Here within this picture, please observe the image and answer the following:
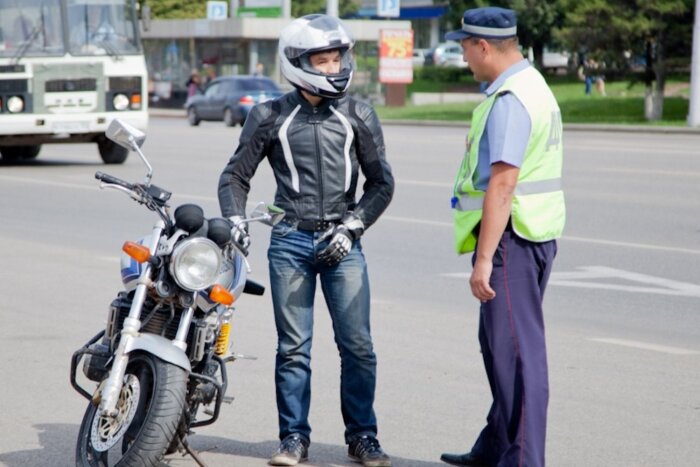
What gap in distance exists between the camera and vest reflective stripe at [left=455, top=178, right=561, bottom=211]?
494 cm

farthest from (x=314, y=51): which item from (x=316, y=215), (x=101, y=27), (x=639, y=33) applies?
(x=639, y=33)

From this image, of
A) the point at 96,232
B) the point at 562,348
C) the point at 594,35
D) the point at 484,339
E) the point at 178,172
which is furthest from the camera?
the point at 594,35

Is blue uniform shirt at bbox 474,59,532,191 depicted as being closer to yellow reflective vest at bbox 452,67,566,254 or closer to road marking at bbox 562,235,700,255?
yellow reflective vest at bbox 452,67,566,254

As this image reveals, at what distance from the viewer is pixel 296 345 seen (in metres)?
5.62

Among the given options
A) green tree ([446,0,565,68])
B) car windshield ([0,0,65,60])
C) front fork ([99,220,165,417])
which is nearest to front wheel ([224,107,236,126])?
car windshield ([0,0,65,60])

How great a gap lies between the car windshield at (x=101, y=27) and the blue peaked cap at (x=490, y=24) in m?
16.7

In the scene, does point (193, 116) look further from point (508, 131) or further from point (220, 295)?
point (508, 131)

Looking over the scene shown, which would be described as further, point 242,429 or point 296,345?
point 242,429

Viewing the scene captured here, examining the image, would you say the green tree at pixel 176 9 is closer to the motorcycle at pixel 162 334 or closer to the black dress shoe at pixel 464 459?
the black dress shoe at pixel 464 459

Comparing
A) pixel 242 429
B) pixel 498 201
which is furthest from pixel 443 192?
pixel 498 201

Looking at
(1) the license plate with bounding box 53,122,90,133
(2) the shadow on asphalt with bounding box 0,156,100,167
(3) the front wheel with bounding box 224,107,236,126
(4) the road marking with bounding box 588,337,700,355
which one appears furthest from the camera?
(3) the front wheel with bounding box 224,107,236,126

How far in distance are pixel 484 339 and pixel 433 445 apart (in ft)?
Answer: 3.15

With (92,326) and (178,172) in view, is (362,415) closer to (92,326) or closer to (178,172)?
(92,326)

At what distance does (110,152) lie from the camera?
873 inches
